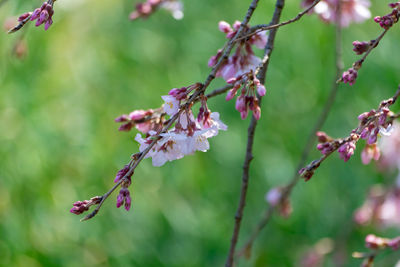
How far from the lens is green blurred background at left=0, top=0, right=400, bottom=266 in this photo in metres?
2.67

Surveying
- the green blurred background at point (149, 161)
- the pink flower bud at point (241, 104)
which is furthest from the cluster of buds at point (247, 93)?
the green blurred background at point (149, 161)

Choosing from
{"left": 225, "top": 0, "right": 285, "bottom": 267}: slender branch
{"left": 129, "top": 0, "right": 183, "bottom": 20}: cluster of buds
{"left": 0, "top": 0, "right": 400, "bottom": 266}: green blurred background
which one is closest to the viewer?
{"left": 225, "top": 0, "right": 285, "bottom": 267}: slender branch

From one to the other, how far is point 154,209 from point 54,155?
55 centimetres

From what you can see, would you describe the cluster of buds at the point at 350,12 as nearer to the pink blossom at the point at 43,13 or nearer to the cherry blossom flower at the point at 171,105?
the cherry blossom flower at the point at 171,105

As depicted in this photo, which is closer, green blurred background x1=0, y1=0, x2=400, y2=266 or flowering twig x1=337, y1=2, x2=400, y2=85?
flowering twig x1=337, y1=2, x2=400, y2=85

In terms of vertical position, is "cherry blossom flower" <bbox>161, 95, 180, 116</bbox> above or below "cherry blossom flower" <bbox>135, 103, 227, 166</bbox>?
above

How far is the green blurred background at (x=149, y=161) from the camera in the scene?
2668mm

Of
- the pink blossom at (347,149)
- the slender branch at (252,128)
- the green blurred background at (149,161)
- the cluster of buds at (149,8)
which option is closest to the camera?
the pink blossom at (347,149)

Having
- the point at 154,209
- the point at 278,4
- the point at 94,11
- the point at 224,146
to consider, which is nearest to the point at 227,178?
the point at 224,146

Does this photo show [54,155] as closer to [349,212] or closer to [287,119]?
[287,119]

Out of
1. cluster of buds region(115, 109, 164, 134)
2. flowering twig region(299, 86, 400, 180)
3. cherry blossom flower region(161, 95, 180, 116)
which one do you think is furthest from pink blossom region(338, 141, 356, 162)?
cluster of buds region(115, 109, 164, 134)

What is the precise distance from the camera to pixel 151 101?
2.98 metres

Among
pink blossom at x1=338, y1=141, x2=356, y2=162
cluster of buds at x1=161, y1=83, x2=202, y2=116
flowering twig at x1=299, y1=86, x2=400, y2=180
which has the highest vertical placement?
cluster of buds at x1=161, y1=83, x2=202, y2=116

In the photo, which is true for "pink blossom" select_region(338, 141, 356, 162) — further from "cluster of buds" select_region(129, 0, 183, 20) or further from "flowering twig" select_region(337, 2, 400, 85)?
"cluster of buds" select_region(129, 0, 183, 20)
